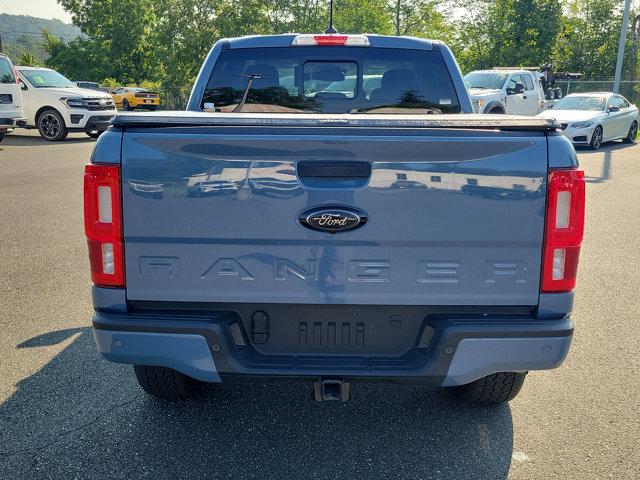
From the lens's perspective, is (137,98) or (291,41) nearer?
(291,41)

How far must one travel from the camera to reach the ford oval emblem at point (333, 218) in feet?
8.86

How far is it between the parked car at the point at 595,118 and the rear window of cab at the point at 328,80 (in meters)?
14.0

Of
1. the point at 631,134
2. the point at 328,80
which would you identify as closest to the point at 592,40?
the point at 631,134

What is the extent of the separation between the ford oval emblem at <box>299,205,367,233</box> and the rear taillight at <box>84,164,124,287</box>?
2.51 feet

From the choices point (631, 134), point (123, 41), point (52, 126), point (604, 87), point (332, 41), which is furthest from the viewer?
point (123, 41)

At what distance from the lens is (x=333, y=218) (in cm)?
270

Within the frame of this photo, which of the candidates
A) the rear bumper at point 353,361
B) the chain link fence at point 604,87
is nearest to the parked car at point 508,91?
the chain link fence at point 604,87

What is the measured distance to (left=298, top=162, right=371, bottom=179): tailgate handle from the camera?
270cm

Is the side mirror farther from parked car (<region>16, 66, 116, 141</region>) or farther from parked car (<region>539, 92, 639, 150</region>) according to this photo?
parked car (<region>16, 66, 116, 141</region>)

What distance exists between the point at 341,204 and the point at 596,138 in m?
17.9

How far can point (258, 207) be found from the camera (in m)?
2.70

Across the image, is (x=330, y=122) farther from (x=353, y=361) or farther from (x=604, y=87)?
(x=604, y=87)

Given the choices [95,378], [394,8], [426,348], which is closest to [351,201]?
[426,348]

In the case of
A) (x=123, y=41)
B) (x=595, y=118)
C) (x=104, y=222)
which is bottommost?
(x=595, y=118)
